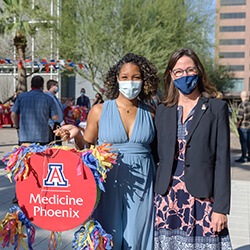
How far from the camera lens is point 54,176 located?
84.0 inches

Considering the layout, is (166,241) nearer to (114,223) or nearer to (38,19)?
(114,223)

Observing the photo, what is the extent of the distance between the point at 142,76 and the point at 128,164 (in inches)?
26.2

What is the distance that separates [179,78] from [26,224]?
139cm

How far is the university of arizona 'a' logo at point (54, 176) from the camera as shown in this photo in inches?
83.9

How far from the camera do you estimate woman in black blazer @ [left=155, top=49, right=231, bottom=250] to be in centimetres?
212

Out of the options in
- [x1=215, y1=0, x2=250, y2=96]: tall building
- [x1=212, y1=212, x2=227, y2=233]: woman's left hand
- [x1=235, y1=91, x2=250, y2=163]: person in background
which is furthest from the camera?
[x1=215, y1=0, x2=250, y2=96]: tall building

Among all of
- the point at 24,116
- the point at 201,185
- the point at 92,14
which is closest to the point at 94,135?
the point at 201,185

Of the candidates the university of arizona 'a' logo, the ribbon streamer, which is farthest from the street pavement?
the ribbon streamer

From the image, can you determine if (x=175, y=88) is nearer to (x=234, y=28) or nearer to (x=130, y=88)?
(x=130, y=88)

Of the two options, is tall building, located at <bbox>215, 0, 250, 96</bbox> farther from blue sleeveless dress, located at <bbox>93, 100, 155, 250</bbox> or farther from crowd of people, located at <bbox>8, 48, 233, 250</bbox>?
blue sleeveless dress, located at <bbox>93, 100, 155, 250</bbox>

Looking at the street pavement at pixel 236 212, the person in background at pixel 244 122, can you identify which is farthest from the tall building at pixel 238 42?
the street pavement at pixel 236 212

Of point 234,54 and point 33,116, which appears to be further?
point 234,54

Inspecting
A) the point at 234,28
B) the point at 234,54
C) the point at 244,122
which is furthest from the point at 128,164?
the point at 234,28

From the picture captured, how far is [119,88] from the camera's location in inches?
101
